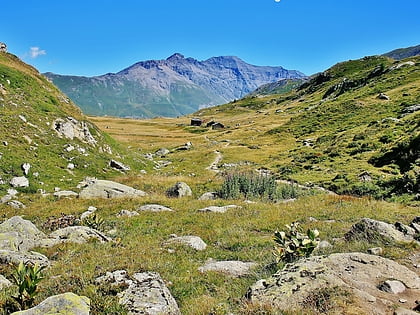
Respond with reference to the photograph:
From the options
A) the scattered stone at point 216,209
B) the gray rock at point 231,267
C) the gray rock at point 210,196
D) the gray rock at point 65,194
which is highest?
the gray rock at point 65,194

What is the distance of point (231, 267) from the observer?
11.3 meters

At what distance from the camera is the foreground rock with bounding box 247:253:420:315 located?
23.0 feet

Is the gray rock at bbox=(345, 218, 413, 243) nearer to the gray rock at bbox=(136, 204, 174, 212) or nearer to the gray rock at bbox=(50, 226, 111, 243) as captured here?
the gray rock at bbox=(50, 226, 111, 243)

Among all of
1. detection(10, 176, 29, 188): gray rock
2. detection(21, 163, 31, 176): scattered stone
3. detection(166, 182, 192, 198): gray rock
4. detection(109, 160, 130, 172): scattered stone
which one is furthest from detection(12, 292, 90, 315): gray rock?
detection(109, 160, 130, 172): scattered stone

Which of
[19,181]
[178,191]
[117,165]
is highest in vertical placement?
[19,181]

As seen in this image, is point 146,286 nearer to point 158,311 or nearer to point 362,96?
point 158,311

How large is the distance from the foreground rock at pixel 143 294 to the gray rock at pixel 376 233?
25.5 ft

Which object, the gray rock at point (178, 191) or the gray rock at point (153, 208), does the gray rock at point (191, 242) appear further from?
the gray rock at point (178, 191)

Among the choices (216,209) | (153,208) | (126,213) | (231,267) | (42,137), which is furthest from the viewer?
(42,137)

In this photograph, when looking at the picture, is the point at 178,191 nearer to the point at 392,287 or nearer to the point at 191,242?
the point at 191,242

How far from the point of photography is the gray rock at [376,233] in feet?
39.2

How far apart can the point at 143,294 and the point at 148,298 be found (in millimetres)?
208

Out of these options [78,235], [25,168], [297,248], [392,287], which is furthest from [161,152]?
[392,287]

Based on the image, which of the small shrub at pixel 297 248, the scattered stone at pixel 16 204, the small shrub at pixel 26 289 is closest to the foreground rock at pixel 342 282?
the small shrub at pixel 297 248
